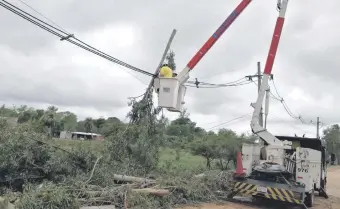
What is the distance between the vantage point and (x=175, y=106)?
32.1 ft

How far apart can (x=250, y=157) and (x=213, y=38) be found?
4.47 m

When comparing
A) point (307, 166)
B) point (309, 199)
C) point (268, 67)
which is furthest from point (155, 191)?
point (268, 67)

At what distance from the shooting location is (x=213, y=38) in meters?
Result: 11.5

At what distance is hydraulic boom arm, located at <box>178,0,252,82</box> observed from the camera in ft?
36.5

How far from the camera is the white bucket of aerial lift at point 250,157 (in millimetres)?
12906

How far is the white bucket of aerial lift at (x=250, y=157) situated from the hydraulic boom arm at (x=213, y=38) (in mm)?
3972

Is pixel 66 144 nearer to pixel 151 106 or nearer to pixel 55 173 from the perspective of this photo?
pixel 55 173

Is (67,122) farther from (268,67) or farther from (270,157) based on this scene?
(270,157)

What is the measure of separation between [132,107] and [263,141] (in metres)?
5.03

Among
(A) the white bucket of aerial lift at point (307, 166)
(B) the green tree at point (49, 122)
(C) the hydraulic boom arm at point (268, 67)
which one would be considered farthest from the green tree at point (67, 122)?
(A) the white bucket of aerial lift at point (307, 166)


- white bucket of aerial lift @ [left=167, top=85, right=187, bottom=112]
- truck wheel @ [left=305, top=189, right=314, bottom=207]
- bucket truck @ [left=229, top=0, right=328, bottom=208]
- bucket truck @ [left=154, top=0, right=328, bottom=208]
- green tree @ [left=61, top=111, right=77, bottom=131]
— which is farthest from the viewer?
green tree @ [left=61, top=111, right=77, bottom=131]

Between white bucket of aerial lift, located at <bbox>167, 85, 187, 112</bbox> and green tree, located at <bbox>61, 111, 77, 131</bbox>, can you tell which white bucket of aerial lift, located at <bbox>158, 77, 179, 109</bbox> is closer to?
white bucket of aerial lift, located at <bbox>167, 85, 187, 112</bbox>

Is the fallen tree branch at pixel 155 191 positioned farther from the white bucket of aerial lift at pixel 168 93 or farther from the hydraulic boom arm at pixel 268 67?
the hydraulic boom arm at pixel 268 67

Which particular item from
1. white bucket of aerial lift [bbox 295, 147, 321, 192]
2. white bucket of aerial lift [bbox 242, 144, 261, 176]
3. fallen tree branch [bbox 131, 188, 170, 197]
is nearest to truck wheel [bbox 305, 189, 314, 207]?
white bucket of aerial lift [bbox 295, 147, 321, 192]
